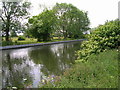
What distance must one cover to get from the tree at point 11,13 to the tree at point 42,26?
2532 mm

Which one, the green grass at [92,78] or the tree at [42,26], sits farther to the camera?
the tree at [42,26]

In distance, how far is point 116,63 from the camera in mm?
3697

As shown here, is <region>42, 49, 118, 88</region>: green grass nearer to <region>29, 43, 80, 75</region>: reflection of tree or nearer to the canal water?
the canal water

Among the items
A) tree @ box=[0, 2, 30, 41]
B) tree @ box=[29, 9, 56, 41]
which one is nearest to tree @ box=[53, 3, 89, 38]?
tree @ box=[29, 9, 56, 41]

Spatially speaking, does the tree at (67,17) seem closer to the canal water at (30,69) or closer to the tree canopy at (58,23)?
the tree canopy at (58,23)

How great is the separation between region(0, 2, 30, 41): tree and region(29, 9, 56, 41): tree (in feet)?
8.31

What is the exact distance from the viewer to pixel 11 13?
16.8 m

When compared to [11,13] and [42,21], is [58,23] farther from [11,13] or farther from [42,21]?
[11,13]

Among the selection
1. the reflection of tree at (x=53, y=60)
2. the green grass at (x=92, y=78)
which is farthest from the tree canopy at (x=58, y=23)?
the green grass at (x=92, y=78)

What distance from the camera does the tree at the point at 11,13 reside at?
1630 centimetres

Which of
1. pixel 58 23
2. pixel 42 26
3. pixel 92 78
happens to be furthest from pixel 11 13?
pixel 92 78

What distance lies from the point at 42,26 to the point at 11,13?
501 centimetres

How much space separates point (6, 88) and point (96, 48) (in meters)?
4.35

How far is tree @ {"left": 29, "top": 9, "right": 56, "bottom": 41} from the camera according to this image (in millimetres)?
19422
